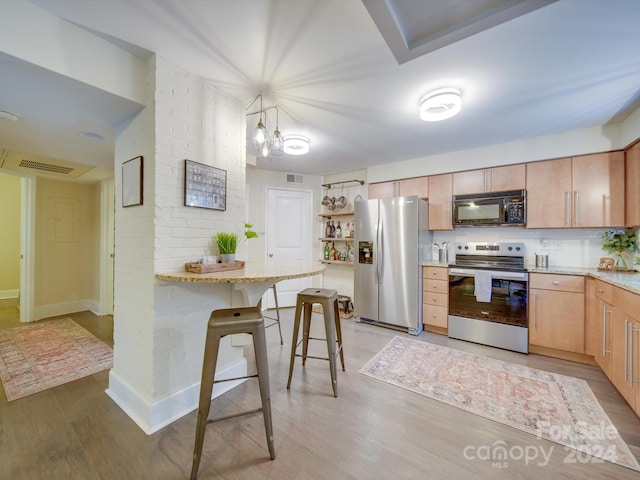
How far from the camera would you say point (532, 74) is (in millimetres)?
1831

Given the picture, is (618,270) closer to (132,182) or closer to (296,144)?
(296,144)

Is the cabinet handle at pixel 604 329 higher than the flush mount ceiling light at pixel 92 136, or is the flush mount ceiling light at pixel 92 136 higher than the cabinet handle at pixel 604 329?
the flush mount ceiling light at pixel 92 136

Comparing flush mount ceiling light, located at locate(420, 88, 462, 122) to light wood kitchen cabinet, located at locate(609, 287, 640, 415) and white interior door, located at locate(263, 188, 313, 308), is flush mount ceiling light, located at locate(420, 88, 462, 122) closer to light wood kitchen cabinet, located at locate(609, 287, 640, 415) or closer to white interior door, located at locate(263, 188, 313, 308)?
light wood kitchen cabinet, located at locate(609, 287, 640, 415)

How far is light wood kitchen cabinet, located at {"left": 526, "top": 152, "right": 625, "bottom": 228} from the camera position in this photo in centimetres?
260

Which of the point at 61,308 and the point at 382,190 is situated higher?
the point at 382,190

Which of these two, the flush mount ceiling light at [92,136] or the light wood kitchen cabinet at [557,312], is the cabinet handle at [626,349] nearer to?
the light wood kitchen cabinet at [557,312]

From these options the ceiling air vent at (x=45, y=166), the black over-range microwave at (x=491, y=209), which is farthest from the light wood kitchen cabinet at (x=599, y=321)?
the ceiling air vent at (x=45, y=166)

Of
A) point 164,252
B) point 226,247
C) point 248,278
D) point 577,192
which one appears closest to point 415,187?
point 577,192

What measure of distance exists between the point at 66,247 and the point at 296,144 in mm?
4167

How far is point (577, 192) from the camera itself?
2758 millimetres

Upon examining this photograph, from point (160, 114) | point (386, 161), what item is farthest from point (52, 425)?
point (386, 161)

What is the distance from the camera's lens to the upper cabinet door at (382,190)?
3957 mm

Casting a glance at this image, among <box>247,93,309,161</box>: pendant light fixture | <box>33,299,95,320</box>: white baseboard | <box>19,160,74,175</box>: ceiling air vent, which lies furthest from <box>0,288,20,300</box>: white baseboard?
<box>247,93,309,161</box>: pendant light fixture

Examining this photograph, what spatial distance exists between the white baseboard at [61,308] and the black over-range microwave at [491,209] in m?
5.93
